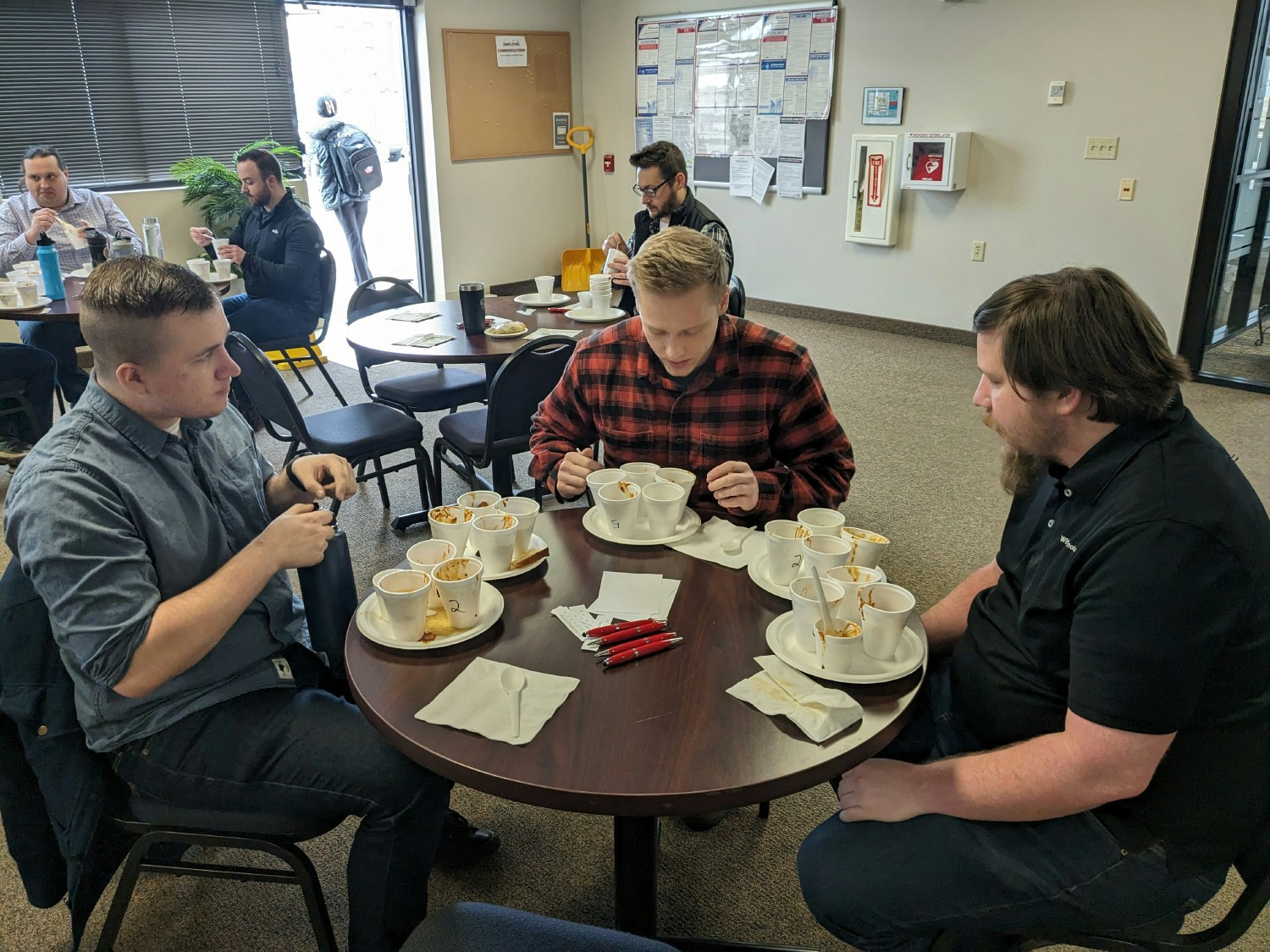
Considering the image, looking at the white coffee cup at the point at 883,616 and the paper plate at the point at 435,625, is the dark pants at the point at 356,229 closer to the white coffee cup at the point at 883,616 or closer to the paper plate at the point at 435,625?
the paper plate at the point at 435,625

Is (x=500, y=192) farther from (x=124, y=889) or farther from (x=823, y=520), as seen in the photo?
(x=124, y=889)

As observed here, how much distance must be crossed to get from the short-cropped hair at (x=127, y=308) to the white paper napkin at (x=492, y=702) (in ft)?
2.36

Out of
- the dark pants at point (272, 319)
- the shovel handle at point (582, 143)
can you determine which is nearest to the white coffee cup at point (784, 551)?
the dark pants at point (272, 319)

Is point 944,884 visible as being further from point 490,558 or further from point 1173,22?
point 1173,22

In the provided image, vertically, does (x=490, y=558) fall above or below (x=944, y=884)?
above

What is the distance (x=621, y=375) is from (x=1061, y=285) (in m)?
0.98

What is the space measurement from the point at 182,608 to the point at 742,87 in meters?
6.32

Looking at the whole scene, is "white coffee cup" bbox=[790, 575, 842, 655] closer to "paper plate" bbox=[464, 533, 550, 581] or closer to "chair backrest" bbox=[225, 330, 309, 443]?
"paper plate" bbox=[464, 533, 550, 581]

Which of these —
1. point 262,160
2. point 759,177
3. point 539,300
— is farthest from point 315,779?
point 759,177

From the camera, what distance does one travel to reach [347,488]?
172 cm

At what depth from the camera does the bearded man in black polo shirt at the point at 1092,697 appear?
112cm

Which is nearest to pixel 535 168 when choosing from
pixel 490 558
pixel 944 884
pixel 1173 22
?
pixel 1173 22

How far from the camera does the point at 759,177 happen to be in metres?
6.82

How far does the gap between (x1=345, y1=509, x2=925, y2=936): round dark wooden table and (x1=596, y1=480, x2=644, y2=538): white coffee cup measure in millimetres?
130
